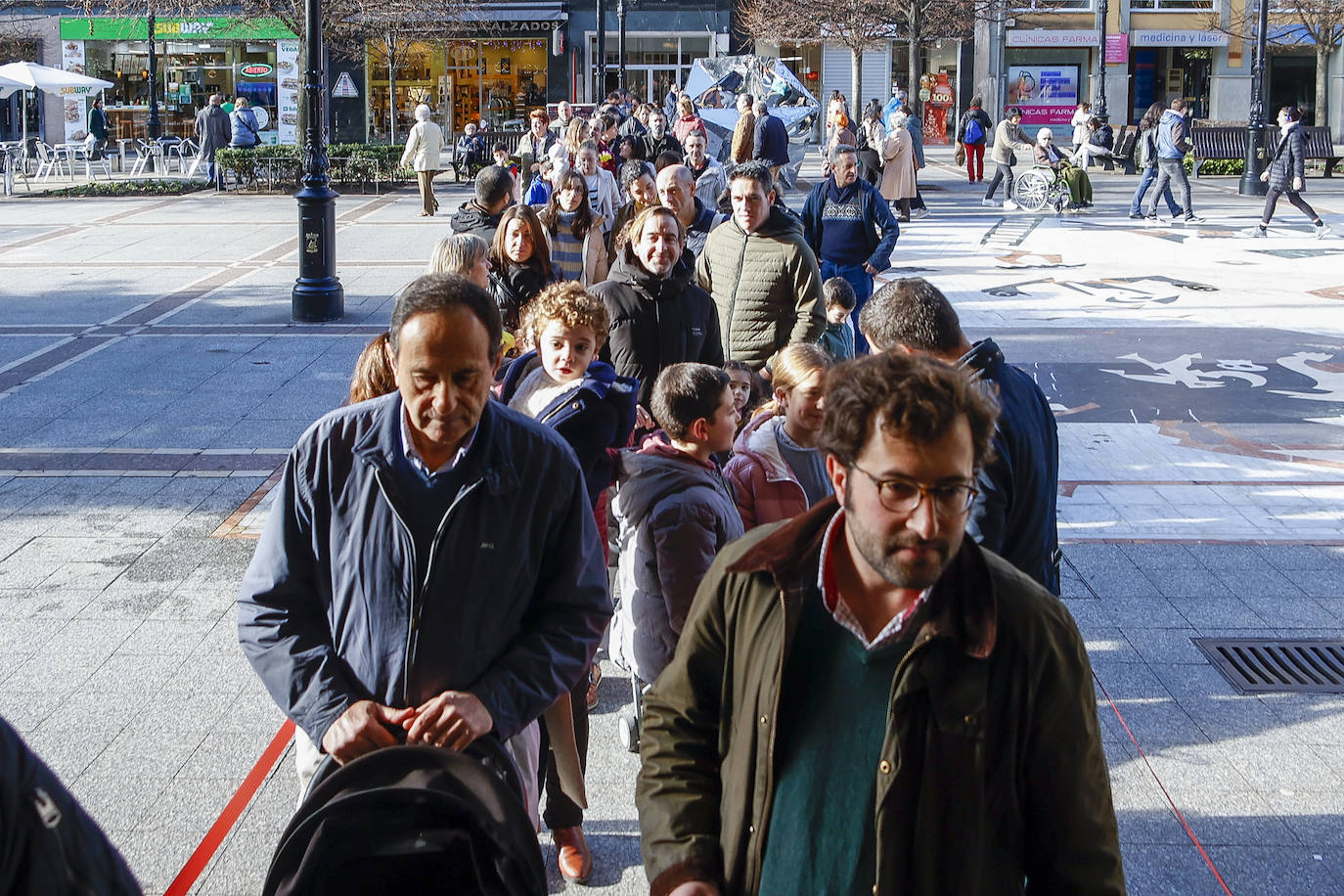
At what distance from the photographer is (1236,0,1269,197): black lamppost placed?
87.5ft

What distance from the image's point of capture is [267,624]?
10.2 feet

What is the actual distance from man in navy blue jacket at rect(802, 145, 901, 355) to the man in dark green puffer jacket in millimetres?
2481

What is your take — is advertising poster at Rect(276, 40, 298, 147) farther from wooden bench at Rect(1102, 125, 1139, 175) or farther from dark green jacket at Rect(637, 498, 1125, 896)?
dark green jacket at Rect(637, 498, 1125, 896)

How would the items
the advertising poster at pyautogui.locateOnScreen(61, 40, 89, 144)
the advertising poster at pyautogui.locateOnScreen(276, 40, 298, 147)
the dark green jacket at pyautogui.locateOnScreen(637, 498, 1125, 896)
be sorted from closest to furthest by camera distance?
the dark green jacket at pyautogui.locateOnScreen(637, 498, 1125, 896) → the advertising poster at pyautogui.locateOnScreen(61, 40, 89, 144) → the advertising poster at pyautogui.locateOnScreen(276, 40, 298, 147)

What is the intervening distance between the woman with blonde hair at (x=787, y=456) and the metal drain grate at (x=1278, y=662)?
77.3 inches

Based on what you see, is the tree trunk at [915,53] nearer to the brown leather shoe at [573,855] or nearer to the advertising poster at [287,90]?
the advertising poster at [287,90]

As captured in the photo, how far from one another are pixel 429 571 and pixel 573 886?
1622 millimetres

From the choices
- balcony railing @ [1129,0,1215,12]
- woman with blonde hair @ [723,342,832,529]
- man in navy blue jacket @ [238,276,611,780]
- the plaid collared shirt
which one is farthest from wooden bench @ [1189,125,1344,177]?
the plaid collared shirt

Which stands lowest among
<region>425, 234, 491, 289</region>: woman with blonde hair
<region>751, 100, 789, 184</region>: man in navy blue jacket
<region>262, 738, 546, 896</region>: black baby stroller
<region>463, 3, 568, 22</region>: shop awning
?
<region>262, 738, 546, 896</region>: black baby stroller

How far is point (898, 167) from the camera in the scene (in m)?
22.8

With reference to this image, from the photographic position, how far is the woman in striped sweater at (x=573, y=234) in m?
8.98

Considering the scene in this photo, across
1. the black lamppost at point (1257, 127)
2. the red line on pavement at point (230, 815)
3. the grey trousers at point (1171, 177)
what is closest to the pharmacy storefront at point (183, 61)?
the black lamppost at point (1257, 127)

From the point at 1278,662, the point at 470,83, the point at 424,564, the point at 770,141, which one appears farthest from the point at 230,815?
the point at 470,83

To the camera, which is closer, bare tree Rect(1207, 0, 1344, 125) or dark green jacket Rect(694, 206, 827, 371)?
dark green jacket Rect(694, 206, 827, 371)
